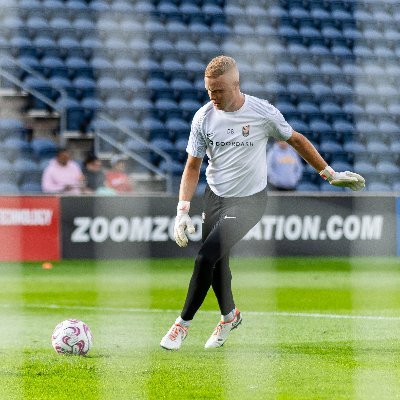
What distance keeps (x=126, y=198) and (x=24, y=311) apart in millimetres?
5262

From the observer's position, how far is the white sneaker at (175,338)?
6.12 meters

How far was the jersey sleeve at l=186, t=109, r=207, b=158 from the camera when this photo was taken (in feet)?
19.9

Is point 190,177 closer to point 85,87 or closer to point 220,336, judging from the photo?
point 220,336

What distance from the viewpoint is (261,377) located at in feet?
17.2

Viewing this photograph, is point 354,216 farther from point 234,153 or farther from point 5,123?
point 234,153

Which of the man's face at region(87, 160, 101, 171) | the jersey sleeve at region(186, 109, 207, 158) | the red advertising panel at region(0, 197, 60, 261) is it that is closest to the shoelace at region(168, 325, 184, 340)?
the jersey sleeve at region(186, 109, 207, 158)

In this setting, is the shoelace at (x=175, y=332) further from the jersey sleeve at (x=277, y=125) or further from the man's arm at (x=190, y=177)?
the jersey sleeve at (x=277, y=125)

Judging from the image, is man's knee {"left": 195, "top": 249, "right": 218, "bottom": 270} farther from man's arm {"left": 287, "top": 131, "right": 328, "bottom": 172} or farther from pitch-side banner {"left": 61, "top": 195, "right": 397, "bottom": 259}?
pitch-side banner {"left": 61, "top": 195, "right": 397, "bottom": 259}

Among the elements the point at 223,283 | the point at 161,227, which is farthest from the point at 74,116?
the point at 223,283

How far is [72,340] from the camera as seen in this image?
597cm

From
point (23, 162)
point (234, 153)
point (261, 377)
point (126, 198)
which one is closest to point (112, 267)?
point (126, 198)

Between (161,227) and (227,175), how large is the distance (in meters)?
7.69

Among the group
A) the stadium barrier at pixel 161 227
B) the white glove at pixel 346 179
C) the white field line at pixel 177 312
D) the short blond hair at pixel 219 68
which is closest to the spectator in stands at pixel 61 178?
the stadium barrier at pixel 161 227

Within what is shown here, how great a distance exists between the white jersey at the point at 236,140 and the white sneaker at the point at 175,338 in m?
0.81
